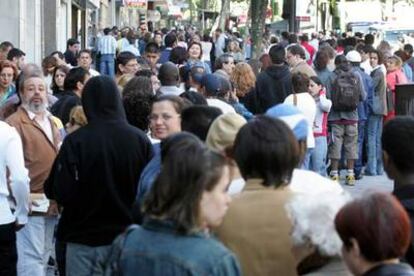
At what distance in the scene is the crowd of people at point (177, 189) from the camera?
384cm

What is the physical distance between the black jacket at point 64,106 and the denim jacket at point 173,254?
217 inches

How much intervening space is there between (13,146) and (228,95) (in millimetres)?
3647

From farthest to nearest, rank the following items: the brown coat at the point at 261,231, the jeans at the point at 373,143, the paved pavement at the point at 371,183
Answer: the jeans at the point at 373,143 → the paved pavement at the point at 371,183 → the brown coat at the point at 261,231

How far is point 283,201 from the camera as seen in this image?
176 inches

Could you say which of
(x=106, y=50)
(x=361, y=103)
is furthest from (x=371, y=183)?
(x=106, y=50)

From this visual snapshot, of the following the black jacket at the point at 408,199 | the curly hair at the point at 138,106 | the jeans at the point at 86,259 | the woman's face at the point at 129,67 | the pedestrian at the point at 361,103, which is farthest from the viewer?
the pedestrian at the point at 361,103

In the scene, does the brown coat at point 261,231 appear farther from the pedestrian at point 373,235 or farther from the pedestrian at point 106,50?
the pedestrian at point 106,50

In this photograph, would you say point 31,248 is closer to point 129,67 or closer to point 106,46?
point 129,67

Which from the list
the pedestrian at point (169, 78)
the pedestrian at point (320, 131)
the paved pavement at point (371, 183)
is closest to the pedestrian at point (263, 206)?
the pedestrian at point (169, 78)

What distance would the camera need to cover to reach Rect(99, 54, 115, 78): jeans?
23.8 meters

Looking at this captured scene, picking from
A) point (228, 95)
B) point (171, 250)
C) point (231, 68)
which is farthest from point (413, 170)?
point (231, 68)

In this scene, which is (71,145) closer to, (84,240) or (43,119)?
(84,240)

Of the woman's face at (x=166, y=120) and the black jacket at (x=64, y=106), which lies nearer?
the woman's face at (x=166, y=120)

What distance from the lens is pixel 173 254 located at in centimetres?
385
